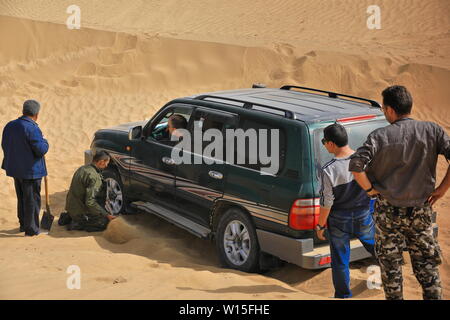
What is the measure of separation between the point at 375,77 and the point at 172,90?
520cm

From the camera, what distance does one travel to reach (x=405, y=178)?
506 centimetres

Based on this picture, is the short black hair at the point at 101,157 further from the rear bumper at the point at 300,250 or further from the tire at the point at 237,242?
the rear bumper at the point at 300,250

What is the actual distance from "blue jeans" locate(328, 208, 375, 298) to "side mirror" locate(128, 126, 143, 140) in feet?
11.3

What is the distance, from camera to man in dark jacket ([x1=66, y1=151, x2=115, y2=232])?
28.3 ft

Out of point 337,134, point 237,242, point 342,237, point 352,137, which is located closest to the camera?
point 337,134

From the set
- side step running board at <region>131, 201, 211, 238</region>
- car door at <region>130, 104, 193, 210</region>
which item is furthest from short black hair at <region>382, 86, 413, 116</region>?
car door at <region>130, 104, 193, 210</region>

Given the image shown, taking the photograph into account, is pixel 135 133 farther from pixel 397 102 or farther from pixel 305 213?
pixel 397 102

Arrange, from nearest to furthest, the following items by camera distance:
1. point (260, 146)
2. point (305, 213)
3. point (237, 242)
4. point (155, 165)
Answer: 1. point (305, 213)
2. point (260, 146)
3. point (237, 242)
4. point (155, 165)

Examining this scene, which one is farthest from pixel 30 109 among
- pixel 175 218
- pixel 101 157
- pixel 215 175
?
pixel 215 175

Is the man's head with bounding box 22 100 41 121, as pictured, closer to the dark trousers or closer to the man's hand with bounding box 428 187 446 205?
the dark trousers

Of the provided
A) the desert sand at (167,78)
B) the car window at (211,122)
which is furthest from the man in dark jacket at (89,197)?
the car window at (211,122)

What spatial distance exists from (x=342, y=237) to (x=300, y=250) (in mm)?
499

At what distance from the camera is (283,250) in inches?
259

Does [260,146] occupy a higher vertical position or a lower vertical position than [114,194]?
higher
